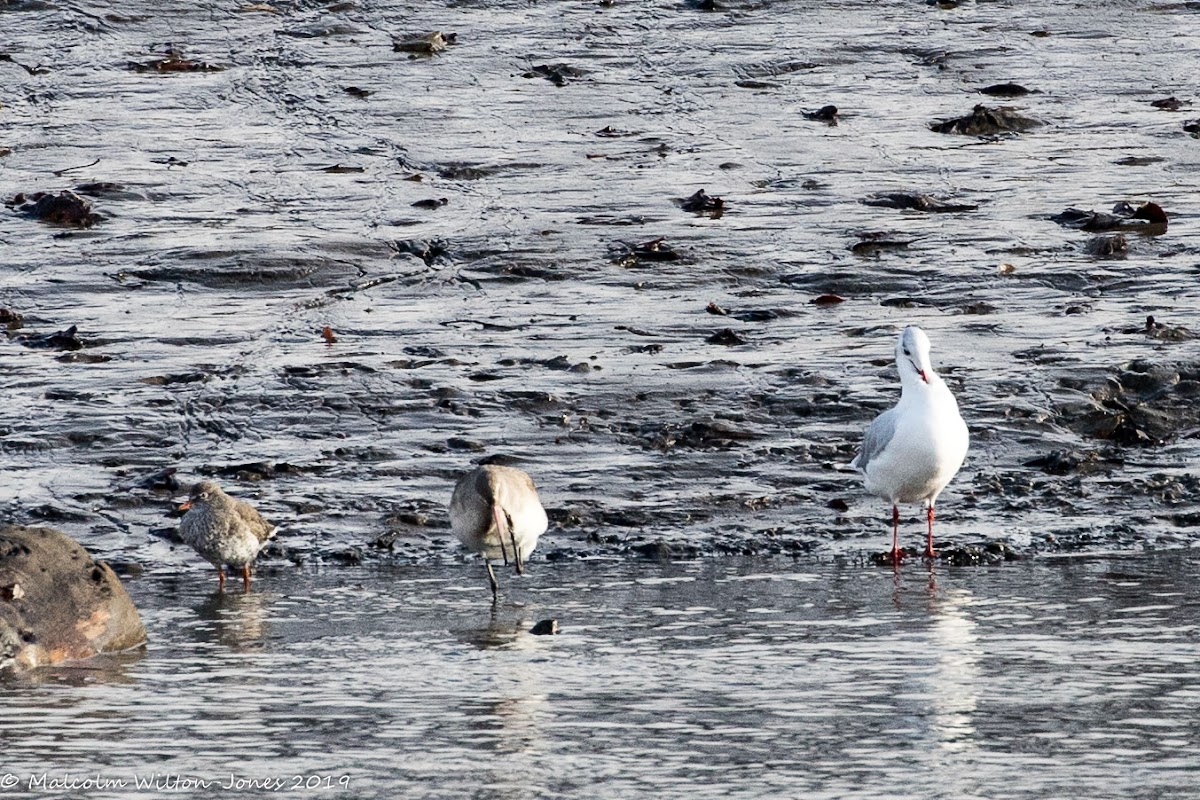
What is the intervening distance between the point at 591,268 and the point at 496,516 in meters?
6.34

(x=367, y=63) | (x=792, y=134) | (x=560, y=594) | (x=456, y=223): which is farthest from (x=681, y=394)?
(x=367, y=63)

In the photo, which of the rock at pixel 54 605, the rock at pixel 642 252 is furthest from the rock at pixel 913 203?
the rock at pixel 54 605

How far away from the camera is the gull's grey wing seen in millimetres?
10578

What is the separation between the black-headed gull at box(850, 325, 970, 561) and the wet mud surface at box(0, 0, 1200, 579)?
28 cm

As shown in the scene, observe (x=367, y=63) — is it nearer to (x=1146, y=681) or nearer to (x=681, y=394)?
(x=681, y=394)

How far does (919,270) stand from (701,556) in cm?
558

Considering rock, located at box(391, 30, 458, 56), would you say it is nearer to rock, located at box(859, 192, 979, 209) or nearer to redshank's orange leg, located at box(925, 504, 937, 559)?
rock, located at box(859, 192, 979, 209)

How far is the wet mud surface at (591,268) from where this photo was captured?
11070mm

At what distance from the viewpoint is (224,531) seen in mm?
9406

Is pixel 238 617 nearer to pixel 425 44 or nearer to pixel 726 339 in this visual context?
pixel 726 339

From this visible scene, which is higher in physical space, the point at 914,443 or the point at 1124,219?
the point at 1124,219

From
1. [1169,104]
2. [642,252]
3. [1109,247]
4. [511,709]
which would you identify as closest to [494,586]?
[511,709]

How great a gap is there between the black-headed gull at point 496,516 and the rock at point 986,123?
1055 centimetres

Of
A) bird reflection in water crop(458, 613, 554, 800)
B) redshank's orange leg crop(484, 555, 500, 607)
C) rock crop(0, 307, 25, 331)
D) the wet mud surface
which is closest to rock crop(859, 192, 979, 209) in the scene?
the wet mud surface
